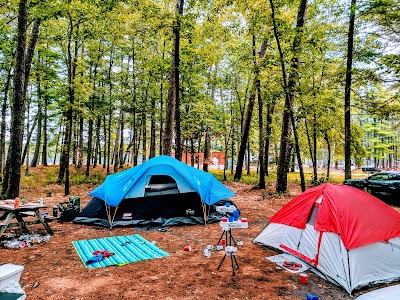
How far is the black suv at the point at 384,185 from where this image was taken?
37.1ft

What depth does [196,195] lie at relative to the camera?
8281mm

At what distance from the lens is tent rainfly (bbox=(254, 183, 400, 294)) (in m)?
4.29

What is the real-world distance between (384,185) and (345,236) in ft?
30.4

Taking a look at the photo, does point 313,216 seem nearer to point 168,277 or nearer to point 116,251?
point 168,277

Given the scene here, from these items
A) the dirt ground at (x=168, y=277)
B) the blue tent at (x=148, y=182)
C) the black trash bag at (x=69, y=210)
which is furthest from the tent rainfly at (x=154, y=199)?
the dirt ground at (x=168, y=277)

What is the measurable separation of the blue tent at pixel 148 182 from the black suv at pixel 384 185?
7.45 m

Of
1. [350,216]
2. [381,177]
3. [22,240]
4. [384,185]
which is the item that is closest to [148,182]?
[22,240]

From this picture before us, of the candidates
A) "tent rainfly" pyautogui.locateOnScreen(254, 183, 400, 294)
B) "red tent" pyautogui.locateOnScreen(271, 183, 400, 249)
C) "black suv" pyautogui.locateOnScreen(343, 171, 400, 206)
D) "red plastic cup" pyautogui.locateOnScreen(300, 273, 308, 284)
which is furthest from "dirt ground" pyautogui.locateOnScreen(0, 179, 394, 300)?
"black suv" pyautogui.locateOnScreen(343, 171, 400, 206)

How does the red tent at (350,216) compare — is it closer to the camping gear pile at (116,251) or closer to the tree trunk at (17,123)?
the camping gear pile at (116,251)

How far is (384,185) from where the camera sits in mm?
11672

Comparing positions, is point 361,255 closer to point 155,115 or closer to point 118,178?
point 118,178

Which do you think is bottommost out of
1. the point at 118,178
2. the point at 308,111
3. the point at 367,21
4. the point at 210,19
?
the point at 118,178

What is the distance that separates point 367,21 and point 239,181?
1144cm

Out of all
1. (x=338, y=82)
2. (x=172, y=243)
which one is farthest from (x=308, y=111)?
(x=172, y=243)
